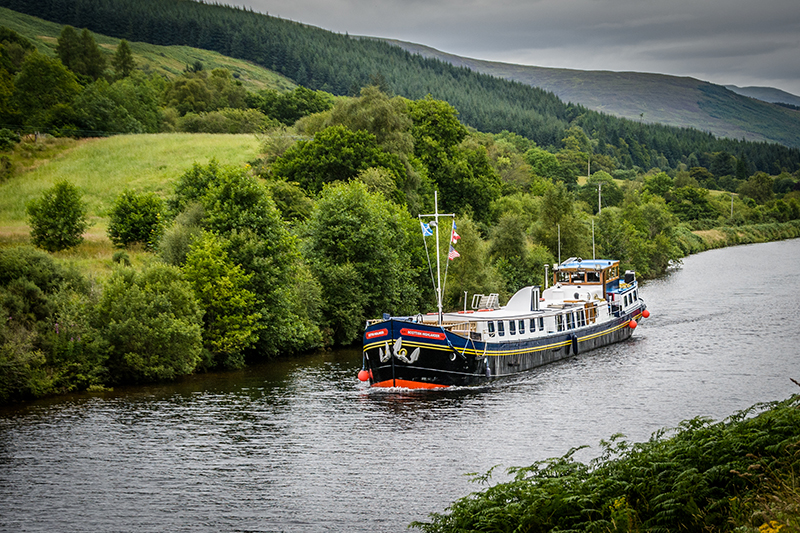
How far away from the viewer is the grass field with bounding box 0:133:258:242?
7719 centimetres

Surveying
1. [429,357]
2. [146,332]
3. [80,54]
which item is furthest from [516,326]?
[80,54]

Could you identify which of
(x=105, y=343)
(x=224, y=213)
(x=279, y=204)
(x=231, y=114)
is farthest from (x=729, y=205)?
(x=105, y=343)

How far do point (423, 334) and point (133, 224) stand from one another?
34068 millimetres

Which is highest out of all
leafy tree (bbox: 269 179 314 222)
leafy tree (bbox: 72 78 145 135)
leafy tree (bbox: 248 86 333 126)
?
leafy tree (bbox: 248 86 333 126)

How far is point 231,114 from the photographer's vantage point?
14425cm

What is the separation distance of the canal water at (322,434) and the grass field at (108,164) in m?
34.4

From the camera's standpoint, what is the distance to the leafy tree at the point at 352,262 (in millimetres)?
58750

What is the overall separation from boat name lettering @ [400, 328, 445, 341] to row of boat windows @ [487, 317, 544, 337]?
18.4 feet

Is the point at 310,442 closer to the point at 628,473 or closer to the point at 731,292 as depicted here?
the point at 628,473

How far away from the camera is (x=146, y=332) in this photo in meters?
43.2

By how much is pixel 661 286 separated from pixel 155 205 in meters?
62.1

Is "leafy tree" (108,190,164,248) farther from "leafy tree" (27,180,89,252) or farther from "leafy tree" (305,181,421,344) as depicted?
"leafy tree" (305,181,421,344)

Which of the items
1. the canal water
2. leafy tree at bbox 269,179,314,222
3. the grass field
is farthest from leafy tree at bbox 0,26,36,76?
the canal water

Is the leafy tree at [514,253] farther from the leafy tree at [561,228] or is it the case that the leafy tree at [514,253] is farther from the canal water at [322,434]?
the canal water at [322,434]
